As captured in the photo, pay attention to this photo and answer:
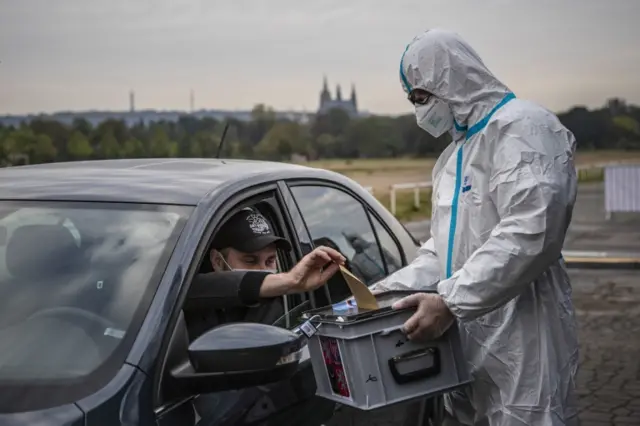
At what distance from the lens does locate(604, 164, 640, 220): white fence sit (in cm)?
1994

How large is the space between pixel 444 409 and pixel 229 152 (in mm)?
6993

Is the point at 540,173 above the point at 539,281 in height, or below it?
above

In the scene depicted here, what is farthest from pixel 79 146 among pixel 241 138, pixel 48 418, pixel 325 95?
pixel 325 95

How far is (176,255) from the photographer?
3117mm

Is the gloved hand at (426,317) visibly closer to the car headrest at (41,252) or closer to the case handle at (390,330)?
the case handle at (390,330)

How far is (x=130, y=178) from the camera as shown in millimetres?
3631

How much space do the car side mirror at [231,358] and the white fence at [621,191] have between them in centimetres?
1783

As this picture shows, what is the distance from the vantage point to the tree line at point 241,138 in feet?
32.9

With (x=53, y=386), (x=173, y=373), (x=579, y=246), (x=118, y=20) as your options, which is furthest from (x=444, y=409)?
(x=579, y=246)

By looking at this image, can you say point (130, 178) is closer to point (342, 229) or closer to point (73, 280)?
point (73, 280)

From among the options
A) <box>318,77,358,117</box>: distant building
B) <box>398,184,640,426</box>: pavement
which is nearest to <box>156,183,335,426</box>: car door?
<box>398,184,640,426</box>: pavement

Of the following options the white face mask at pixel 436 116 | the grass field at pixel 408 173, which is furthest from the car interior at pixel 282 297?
the grass field at pixel 408 173

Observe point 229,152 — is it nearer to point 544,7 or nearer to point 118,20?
point 118,20

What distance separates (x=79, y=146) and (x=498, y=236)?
23.4 feet
